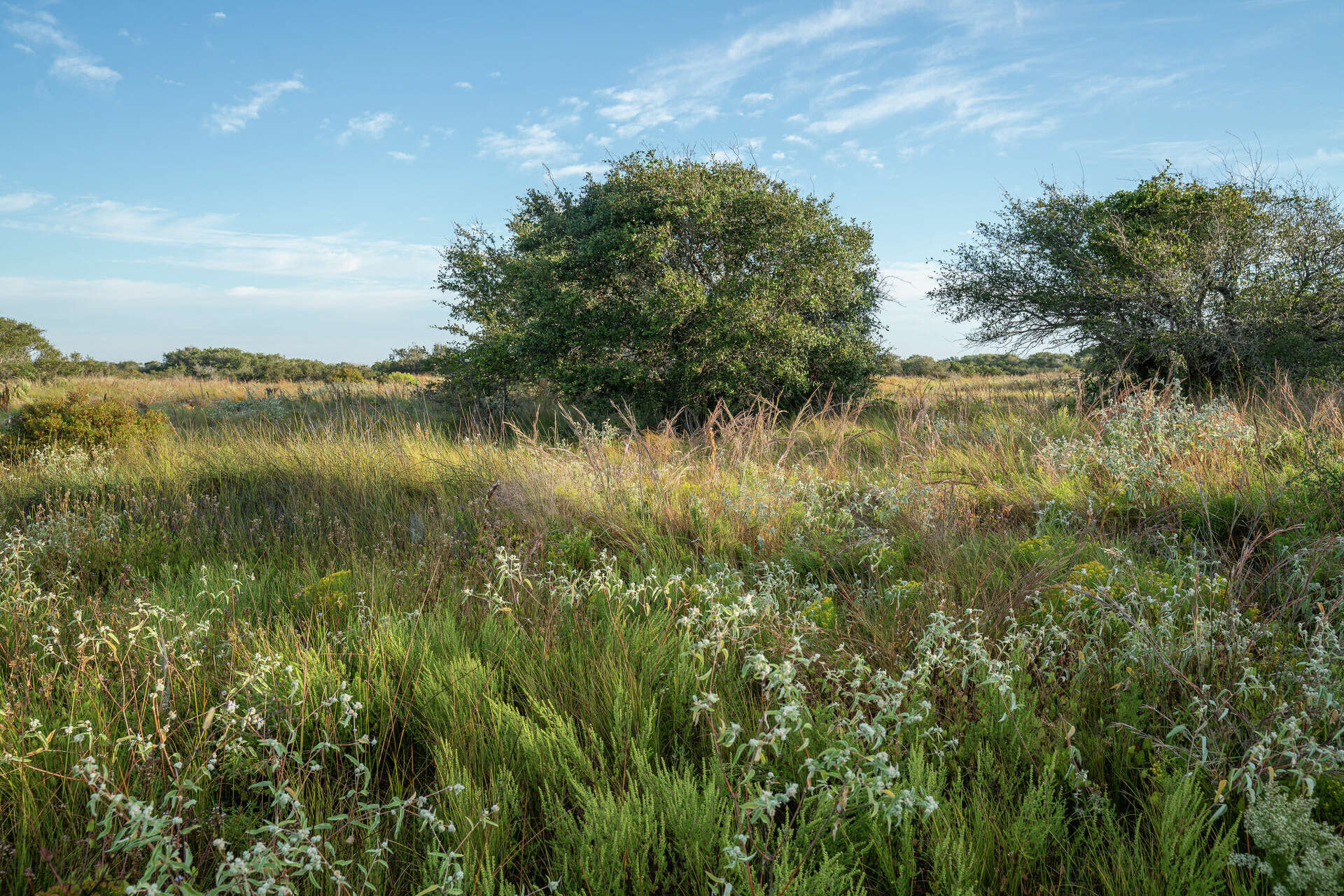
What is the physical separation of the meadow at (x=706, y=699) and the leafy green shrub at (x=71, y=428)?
13.9ft

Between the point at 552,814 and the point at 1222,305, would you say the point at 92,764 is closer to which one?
the point at 552,814

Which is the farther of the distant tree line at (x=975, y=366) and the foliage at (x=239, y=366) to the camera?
the foliage at (x=239, y=366)

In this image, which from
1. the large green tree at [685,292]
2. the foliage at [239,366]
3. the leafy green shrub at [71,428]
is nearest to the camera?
the leafy green shrub at [71,428]

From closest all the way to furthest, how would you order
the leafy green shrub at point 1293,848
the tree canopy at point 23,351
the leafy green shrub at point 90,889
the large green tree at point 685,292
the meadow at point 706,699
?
the leafy green shrub at point 90,889 → the leafy green shrub at point 1293,848 → the meadow at point 706,699 → the large green tree at point 685,292 → the tree canopy at point 23,351

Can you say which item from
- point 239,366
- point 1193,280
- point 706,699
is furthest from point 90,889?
point 239,366

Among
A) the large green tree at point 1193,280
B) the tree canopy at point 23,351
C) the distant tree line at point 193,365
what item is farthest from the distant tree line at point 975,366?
the tree canopy at point 23,351

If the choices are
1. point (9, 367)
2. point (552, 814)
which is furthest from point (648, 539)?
point (9, 367)

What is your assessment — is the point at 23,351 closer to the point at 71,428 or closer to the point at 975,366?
the point at 71,428

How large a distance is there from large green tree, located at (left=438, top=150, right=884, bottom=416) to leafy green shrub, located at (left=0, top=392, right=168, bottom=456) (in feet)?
17.8

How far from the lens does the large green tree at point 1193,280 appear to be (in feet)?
36.1

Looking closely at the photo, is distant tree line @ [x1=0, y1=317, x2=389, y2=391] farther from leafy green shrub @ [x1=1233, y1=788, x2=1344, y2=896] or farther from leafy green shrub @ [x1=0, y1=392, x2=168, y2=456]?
leafy green shrub @ [x1=1233, y1=788, x2=1344, y2=896]

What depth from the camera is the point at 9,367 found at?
26969 millimetres

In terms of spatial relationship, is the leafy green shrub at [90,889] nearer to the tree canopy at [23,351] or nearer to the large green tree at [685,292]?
the large green tree at [685,292]

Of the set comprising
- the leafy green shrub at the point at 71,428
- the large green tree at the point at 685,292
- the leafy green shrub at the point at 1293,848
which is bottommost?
the leafy green shrub at the point at 1293,848
